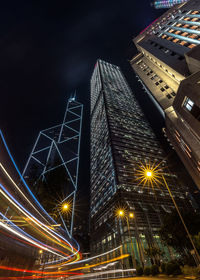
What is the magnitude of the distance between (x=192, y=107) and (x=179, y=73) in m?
11.6

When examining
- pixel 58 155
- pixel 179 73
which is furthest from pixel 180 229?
pixel 179 73

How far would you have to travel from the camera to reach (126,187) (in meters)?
53.8

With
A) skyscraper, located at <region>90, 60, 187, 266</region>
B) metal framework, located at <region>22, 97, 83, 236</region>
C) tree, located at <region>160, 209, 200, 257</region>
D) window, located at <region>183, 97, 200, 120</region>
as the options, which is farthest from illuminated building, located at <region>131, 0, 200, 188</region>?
metal framework, located at <region>22, 97, 83, 236</region>

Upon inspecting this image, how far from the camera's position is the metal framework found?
74.5 ft

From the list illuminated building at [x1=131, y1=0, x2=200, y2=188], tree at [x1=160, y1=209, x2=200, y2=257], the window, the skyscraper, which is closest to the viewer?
the window

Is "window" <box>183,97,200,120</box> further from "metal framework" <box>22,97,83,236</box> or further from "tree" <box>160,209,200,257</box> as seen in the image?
"metal framework" <box>22,97,83,236</box>

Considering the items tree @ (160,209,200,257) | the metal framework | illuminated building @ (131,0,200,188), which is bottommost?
tree @ (160,209,200,257)

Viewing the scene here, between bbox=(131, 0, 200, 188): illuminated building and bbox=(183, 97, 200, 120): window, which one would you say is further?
bbox=(131, 0, 200, 188): illuminated building

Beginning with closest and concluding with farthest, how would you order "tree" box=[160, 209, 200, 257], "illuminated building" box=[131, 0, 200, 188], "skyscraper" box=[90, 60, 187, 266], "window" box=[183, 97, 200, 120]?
"window" box=[183, 97, 200, 120]
"illuminated building" box=[131, 0, 200, 188]
"tree" box=[160, 209, 200, 257]
"skyscraper" box=[90, 60, 187, 266]

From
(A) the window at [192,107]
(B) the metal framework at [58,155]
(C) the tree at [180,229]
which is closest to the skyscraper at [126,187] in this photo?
(C) the tree at [180,229]

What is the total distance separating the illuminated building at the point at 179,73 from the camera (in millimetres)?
24250

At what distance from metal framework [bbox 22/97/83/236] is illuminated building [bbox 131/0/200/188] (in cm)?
2178

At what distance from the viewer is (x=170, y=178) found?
6738cm

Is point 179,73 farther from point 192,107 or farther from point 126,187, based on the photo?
point 126,187
